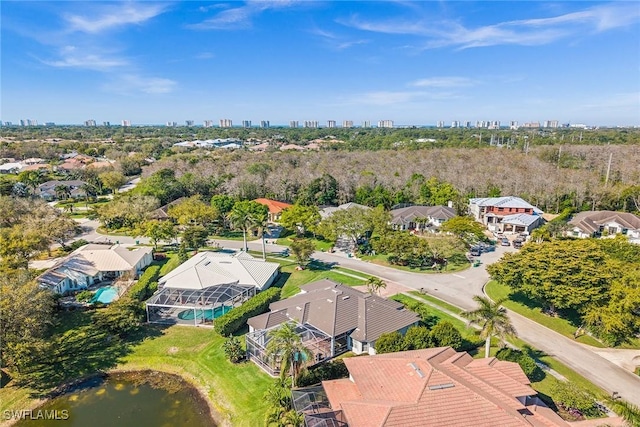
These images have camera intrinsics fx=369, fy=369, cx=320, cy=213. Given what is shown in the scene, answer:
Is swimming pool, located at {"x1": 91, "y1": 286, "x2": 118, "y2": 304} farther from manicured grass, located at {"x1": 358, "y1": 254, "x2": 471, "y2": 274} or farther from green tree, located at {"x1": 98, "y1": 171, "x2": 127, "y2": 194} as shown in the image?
green tree, located at {"x1": 98, "y1": 171, "x2": 127, "y2": 194}

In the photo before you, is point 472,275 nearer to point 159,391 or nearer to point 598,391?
point 598,391

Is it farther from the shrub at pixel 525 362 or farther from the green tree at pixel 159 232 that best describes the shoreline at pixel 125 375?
the green tree at pixel 159 232

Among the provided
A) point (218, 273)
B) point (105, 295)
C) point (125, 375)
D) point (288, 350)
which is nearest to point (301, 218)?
point (218, 273)

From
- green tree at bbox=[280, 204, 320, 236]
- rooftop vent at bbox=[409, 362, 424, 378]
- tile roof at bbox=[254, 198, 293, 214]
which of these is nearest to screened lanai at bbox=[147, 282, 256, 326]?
rooftop vent at bbox=[409, 362, 424, 378]

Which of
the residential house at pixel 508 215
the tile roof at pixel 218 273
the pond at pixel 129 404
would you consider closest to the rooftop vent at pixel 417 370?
the pond at pixel 129 404

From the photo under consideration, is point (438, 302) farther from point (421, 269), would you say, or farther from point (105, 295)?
point (105, 295)

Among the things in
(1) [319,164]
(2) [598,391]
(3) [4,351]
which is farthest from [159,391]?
(1) [319,164]
